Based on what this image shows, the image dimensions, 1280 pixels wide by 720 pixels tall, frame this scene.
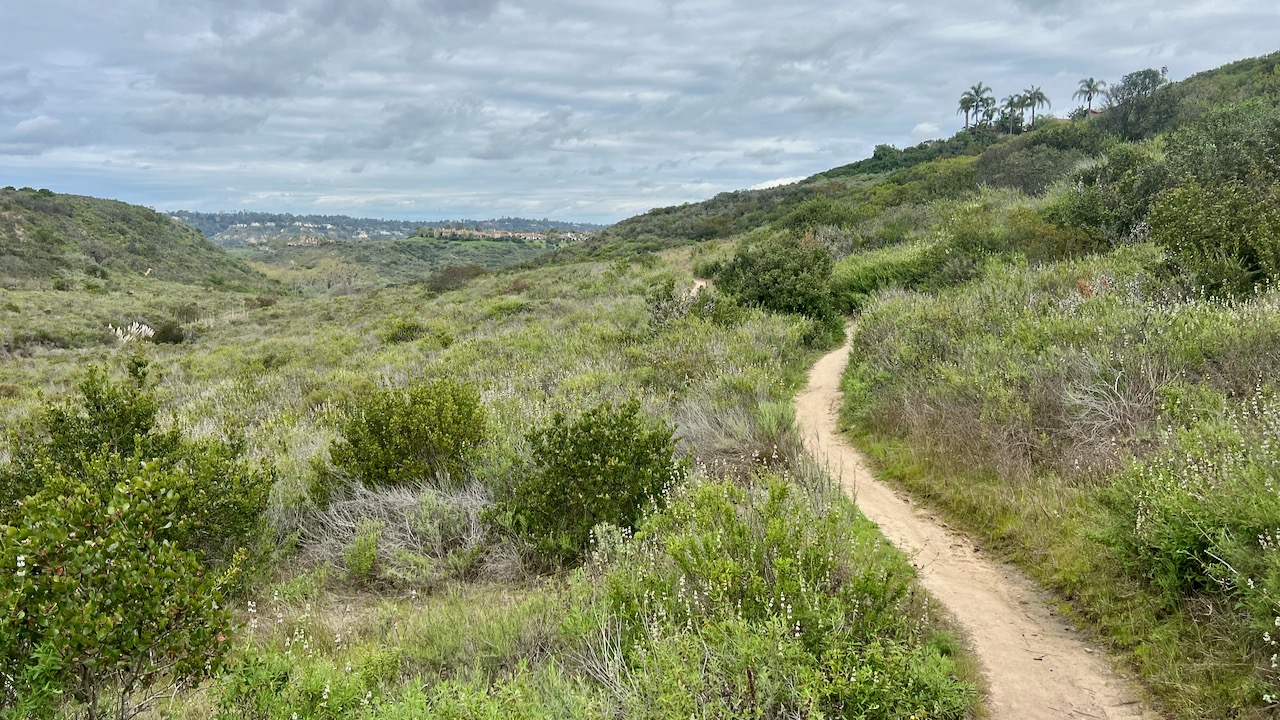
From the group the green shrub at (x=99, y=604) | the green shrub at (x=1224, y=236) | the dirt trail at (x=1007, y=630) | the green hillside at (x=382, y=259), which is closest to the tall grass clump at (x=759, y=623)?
the dirt trail at (x=1007, y=630)

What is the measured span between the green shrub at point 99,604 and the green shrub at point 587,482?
2.57 meters

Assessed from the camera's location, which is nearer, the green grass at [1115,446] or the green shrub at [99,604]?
the green shrub at [99,604]

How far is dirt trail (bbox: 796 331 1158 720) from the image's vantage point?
325cm

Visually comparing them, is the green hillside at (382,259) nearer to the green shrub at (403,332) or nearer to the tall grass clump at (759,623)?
the green shrub at (403,332)

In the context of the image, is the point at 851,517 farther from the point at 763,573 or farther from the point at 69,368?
the point at 69,368

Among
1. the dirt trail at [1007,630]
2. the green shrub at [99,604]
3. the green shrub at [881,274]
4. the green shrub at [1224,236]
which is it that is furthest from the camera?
the green shrub at [881,274]

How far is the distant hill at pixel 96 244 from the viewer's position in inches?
2088

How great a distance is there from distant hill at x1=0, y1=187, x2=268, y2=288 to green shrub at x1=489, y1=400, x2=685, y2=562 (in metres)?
54.4

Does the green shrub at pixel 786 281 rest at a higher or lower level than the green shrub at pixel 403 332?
higher

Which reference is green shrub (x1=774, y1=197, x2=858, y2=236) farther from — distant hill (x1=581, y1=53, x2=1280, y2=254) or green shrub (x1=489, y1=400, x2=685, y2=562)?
green shrub (x1=489, y1=400, x2=685, y2=562)

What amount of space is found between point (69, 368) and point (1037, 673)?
24707 millimetres

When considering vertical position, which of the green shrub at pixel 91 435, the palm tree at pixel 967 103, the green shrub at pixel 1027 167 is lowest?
the green shrub at pixel 91 435

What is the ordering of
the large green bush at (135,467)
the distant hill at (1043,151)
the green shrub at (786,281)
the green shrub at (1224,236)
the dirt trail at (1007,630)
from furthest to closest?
1. the distant hill at (1043,151)
2. the green shrub at (786,281)
3. the green shrub at (1224,236)
4. the large green bush at (135,467)
5. the dirt trail at (1007,630)

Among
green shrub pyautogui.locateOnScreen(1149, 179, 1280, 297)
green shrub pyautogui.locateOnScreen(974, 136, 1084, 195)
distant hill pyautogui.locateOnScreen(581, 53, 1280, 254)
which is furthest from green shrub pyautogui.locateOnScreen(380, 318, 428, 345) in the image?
green shrub pyautogui.locateOnScreen(974, 136, 1084, 195)
